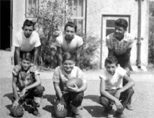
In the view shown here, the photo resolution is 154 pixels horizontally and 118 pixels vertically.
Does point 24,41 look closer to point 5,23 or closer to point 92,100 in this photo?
point 92,100

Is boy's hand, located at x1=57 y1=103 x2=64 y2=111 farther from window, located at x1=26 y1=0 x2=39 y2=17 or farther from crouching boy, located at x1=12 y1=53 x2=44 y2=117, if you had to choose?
window, located at x1=26 y1=0 x2=39 y2=17

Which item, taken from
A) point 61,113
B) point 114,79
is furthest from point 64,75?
point 114,79

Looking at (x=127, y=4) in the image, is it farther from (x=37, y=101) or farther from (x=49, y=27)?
(x=37, y=101)

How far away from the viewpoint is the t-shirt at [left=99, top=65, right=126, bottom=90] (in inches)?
200

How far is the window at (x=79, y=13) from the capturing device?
10.9 m

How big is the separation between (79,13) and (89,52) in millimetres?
1675

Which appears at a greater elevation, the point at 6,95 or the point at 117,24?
the point at 117,24

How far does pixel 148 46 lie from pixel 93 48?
279 centimetres

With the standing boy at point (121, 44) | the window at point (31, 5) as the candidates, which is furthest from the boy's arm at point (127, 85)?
the window at point (31, 5)

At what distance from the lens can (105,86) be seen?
17.0 feet

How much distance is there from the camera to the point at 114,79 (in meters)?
5.11

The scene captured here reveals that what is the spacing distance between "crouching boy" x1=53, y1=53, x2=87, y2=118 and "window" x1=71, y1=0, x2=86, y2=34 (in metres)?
5.81

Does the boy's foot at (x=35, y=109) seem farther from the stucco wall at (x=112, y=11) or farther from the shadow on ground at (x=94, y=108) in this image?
the stucco wall at (x=112, y=11)

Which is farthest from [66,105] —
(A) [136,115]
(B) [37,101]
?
(A) [136,115]
